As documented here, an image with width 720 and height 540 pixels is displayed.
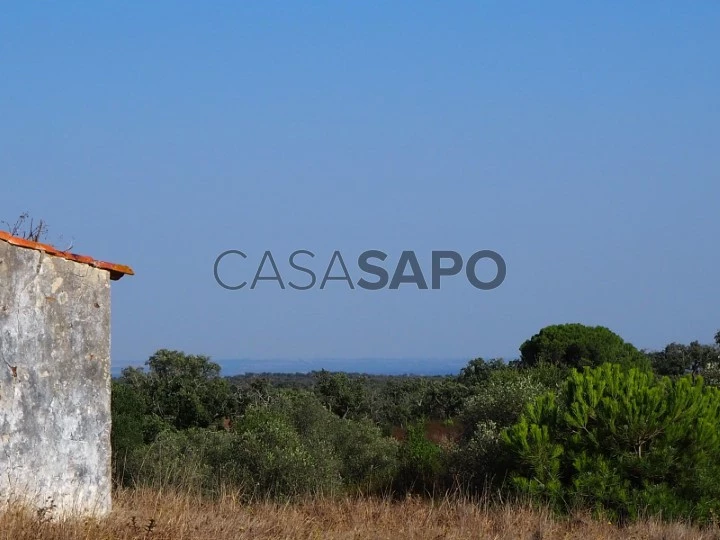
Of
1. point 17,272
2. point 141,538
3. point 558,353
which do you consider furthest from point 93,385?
point 558,353

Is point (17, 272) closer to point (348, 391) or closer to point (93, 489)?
point (93, 489)

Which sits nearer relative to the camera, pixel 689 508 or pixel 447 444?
pixel 689 508

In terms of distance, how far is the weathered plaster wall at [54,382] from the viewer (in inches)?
371

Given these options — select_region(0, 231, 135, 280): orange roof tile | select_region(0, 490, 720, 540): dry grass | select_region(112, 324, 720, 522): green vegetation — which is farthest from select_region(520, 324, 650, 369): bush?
select_region(0, 231, 135, 280): orange roof tile

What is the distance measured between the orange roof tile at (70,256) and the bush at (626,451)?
Answer: 5539 millimetres

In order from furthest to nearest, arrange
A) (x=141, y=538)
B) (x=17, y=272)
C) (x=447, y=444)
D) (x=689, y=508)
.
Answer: (x=447, y=444) → (x=689, y=508) → (x=17, y=272) → (x=141, y=538)

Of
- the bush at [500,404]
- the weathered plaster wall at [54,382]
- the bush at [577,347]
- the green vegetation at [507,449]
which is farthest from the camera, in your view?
the bush at [577,347]

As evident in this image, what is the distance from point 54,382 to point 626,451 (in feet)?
23.6

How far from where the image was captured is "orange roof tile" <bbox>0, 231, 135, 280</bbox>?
374 inches

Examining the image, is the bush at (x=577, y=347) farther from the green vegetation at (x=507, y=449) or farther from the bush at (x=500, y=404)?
the bush at (x=500, y=404)

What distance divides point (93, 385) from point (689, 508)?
7.46 metres

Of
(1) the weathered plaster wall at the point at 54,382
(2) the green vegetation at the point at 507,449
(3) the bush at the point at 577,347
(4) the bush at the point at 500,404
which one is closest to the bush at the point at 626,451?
(2) the green vegetation at the point at 507,449

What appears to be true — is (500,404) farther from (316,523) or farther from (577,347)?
(577,347)

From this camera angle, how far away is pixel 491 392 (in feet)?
56.3
